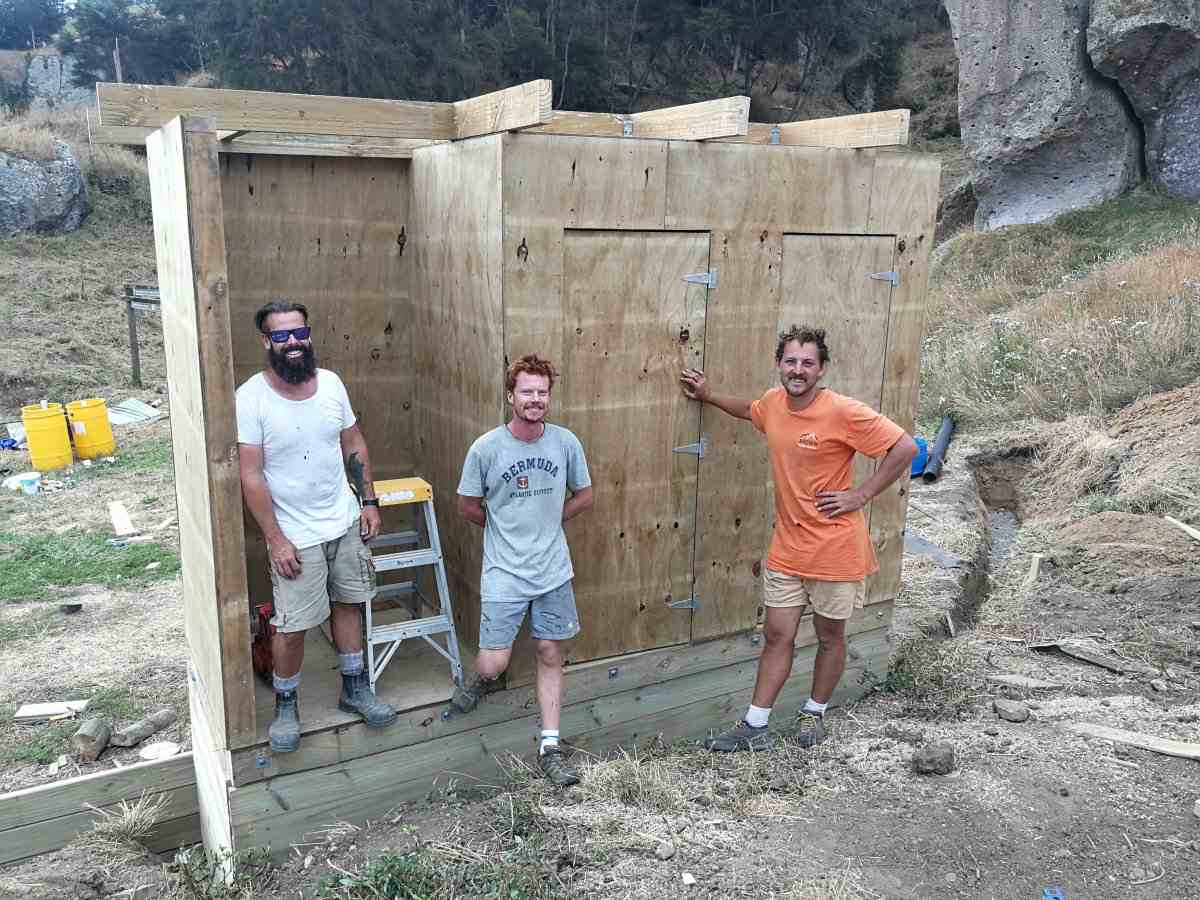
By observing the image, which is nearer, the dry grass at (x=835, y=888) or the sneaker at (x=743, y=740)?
the dry grass at (x=835, y=888)

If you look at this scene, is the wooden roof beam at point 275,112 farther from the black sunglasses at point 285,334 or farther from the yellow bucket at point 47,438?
the yellow bucket at point 47,438

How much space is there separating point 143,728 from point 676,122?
477 cm

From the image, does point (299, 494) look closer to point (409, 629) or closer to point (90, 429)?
point (409, 629)

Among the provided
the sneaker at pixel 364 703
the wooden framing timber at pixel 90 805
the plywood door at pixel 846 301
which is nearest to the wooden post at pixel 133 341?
the wooden framing timber at pixel 90 805

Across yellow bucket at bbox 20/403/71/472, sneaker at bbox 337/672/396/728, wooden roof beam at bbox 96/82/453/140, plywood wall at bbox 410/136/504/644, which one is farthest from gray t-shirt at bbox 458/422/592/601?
yellow bucket at bbox 20/403/71/472

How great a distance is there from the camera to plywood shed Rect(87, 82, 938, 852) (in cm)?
424

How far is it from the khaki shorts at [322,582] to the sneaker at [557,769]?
1.09 meters

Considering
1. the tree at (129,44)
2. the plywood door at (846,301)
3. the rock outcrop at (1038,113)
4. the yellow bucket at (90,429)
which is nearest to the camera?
the plywood door at (846,301)

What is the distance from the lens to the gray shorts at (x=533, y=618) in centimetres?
441

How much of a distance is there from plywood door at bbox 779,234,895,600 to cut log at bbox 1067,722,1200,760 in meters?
1.58

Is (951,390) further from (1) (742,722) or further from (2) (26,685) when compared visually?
(2) (26,685)

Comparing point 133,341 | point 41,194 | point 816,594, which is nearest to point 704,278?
point 816,594

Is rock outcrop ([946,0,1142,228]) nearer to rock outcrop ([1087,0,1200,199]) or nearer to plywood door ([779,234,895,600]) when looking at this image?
rock outcrop ([1087,0,1200,199])

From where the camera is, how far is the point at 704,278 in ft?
15.9
